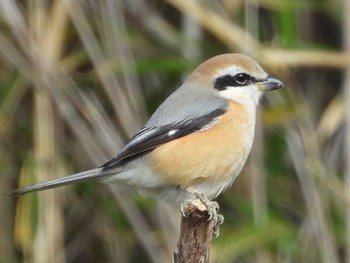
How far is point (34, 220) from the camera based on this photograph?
3.81m

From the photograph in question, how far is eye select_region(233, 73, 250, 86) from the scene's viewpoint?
11.0 feet

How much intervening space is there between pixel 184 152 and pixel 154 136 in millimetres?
104

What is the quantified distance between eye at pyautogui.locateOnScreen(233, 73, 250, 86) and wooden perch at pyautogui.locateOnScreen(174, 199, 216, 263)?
2.47 ft

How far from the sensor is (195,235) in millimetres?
2662

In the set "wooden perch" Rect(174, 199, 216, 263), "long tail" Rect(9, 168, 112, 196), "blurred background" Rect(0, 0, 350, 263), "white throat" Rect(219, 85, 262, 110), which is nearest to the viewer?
"wooden perch" Rect(174, 199, 216, 263)

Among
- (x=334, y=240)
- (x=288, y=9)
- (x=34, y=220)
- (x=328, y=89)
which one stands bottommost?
(x=334, y=240)

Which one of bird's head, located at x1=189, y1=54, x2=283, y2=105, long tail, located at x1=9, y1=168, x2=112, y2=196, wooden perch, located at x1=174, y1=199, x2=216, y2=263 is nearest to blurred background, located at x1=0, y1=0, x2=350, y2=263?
bird's head, located at x1=189, y1=54, x2=283, y2=105

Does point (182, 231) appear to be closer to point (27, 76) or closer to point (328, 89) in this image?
point (27, 76)

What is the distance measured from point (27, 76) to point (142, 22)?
0.58 meters

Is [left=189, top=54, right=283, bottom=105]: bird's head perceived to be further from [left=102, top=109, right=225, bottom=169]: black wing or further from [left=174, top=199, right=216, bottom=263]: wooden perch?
[left=174, top=199, right=216, bottom=263]: wooden perch

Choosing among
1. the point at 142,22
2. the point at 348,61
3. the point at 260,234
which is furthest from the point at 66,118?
the point at 348,61

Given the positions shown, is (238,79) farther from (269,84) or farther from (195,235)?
(195,235)

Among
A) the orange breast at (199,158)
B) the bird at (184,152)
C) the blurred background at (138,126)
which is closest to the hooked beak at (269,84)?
the bird at (184,152)

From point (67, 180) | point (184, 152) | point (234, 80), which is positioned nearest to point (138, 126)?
point (234, 80)
